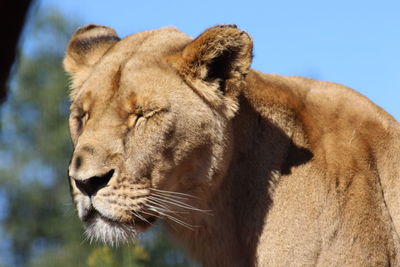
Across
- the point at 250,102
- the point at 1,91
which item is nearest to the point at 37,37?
the point at 250,102

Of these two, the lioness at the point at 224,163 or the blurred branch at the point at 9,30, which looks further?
the lioness at the point at 224,163

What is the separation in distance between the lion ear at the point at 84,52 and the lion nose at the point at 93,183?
0.95 meters

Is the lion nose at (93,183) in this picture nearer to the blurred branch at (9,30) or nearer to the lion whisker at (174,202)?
the lion whisker at (174,202)

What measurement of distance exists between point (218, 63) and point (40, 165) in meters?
14.3

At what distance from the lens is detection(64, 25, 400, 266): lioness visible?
3207 mm

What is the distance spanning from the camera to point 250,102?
3.65 m

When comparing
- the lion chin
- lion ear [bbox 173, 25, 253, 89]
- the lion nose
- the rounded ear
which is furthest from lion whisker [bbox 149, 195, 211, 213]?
lion ear [bbox 173, 25, 253, 89]

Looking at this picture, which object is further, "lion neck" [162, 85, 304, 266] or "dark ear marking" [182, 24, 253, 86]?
"lion neck" [162, 85, 304, 266]

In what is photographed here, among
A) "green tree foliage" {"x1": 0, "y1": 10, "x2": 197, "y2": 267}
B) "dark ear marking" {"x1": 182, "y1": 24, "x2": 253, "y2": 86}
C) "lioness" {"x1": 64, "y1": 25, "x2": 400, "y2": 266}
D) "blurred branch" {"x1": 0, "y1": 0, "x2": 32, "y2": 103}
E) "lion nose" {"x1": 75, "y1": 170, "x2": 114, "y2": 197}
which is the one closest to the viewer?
"blurred branch" {"x1": 0, "y1": 0, "x2": 32, "y2": 103}

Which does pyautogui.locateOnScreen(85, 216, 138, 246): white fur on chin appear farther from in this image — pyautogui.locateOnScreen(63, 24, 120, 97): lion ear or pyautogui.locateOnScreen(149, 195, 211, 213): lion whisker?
pyautogui.locateOnScreen(63, 24, 120, 97): lion ear

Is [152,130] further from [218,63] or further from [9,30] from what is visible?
[9,30]

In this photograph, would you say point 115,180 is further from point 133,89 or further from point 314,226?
point 314,226

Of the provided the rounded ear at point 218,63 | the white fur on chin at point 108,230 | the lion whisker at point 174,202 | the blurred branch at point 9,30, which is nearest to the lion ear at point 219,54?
the rounded ear at point 218,63

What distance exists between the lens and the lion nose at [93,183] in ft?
10.0
